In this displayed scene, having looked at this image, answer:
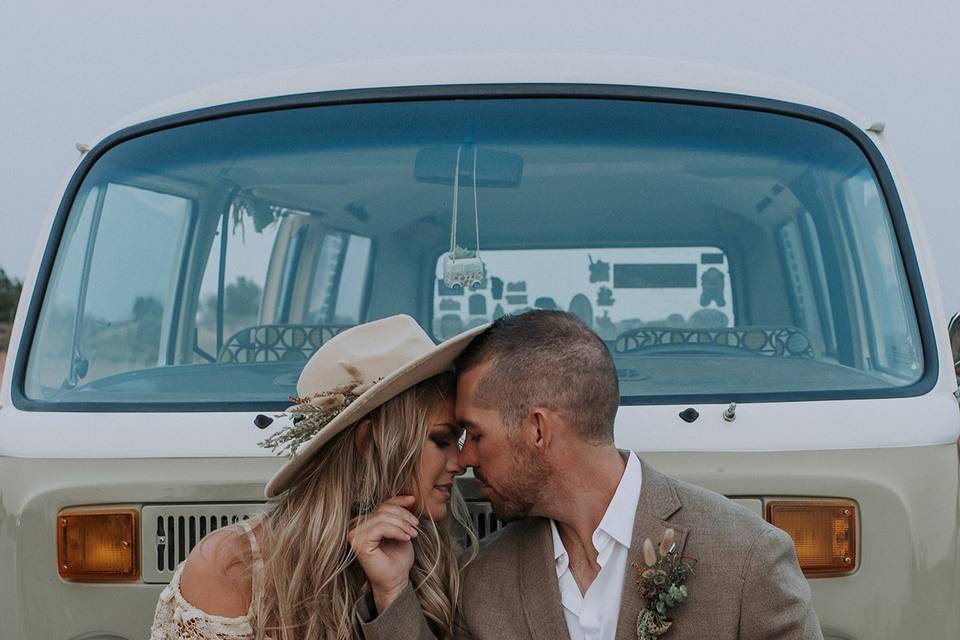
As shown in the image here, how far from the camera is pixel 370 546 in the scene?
8.30 ft

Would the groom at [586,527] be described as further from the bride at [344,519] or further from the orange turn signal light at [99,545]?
the orange turn signal light at [99,545]

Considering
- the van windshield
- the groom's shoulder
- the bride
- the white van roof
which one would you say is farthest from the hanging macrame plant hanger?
the groom's shoulder

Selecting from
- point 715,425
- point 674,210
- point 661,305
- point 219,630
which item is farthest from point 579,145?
point 219,630

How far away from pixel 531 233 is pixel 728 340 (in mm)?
552

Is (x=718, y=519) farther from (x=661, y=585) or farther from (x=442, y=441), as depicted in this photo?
(x=442, y=441)

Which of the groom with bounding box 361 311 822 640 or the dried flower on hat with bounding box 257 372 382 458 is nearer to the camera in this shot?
the groom with bounding box 361 311 822 640

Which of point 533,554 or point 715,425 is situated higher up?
point 715,425

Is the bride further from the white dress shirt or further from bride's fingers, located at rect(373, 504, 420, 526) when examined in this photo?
the white dress shirt

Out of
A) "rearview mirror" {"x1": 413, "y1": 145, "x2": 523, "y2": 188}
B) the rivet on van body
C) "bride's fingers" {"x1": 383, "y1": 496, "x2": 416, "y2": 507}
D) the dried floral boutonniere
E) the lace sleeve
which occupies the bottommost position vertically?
the lace sleeve

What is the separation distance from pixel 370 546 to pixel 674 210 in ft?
3.96

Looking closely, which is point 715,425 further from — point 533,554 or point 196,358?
point 196,358

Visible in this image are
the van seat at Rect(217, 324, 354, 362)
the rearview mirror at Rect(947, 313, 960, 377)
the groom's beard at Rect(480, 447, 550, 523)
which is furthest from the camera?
the van seat at Rect(217, 324, 354, 362)

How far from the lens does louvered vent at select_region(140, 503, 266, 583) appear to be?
2758 mm

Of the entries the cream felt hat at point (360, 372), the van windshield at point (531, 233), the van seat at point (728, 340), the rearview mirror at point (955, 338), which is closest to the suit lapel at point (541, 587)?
the cream felt hat at point (360, 372)
